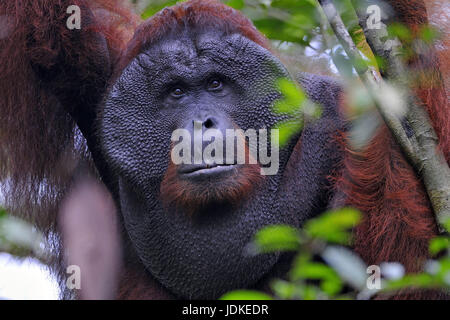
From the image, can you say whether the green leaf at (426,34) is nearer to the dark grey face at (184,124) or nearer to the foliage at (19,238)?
the dark grey face at (184,124)

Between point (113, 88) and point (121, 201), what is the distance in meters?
0.63

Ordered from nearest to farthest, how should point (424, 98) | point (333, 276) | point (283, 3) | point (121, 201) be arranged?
point (333, 276) < point (424, 98) < point (121, 201) < point (283, 3)

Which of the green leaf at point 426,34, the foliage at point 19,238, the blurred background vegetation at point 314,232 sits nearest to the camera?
the blurred background vegetation at point 314,232

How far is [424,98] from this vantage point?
3.14 meters

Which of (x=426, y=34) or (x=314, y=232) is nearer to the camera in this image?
(x=314, y=232)

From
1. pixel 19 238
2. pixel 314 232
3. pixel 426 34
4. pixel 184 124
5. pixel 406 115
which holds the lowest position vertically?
pixel 314 232

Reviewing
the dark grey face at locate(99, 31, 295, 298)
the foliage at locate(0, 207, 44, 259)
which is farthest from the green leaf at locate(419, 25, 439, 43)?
the foliage at locate(0, 207, 44, 259)

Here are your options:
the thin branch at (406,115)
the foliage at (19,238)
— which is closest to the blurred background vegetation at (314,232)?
the foliage at (19,238)

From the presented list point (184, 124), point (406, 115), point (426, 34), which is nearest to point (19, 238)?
point (184, 124)

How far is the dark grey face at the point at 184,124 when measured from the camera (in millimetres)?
3244

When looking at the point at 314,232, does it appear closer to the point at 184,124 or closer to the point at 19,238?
the point at 184,124

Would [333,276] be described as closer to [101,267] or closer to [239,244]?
[239,244]

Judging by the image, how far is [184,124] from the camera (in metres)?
3.21
